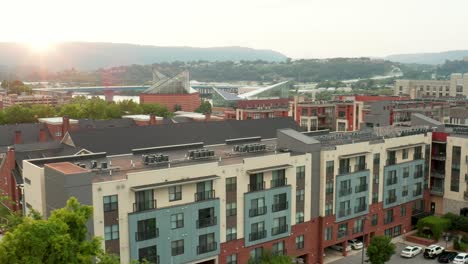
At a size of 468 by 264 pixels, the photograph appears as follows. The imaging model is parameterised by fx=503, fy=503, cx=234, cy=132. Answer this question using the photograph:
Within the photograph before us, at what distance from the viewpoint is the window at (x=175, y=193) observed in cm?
3991

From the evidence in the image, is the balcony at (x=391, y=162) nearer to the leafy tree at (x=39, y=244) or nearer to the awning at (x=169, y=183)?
the awning at (x=169, y=183)

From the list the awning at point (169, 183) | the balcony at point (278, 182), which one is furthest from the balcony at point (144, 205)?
the balcony at point (278, 182)

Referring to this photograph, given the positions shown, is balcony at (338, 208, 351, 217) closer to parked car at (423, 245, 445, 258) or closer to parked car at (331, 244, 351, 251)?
parked car at (331, 244, 351, 251)

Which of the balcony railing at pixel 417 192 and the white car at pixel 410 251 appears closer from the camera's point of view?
the white car at pixel 410 251

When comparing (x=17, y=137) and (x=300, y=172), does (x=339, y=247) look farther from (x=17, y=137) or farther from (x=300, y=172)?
(x=17, y=137)

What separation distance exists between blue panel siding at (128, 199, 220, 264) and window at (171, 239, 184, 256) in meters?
0.24

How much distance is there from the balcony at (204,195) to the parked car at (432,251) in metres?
24.2

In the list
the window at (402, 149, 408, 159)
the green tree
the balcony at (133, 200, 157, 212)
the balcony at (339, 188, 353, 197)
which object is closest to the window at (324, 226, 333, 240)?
the balcony at (339, 188, 353, 197)

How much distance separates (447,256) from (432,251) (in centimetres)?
149

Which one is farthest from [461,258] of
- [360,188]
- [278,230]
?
[278,230]

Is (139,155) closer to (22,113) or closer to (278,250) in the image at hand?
(278,250)

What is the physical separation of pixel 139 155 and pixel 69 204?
929 inches

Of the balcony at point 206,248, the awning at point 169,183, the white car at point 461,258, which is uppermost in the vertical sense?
the awning at point 169,183

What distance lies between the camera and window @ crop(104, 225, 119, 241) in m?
37.0
